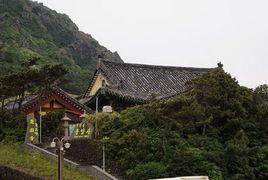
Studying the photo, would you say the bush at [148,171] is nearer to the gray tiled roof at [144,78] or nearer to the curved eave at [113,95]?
the curved eave at [113,95]

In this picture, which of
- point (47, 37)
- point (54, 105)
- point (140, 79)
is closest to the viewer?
point (54, 105)

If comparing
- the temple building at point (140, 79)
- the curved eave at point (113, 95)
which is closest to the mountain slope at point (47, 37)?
the temple building at point (140, 79)

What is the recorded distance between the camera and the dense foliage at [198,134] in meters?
23.6

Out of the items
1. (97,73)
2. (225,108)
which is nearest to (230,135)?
(225,108)

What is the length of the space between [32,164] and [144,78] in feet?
57.2

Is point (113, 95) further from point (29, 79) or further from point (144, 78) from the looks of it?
point (144, 78)

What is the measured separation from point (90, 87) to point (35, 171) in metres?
19.9

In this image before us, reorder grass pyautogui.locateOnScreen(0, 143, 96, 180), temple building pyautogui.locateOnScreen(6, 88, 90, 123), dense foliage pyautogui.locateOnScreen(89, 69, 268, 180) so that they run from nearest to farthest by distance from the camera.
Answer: grass pyautogui.locateOnScreen(0, 143, 96, 180), dense foliage pyautogui.locateOnScreen(89, 69, 268, 180), temple building pyautogui.locateOnScreen(6, 88, 90, 123)

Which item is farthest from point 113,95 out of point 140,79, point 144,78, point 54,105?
point 144,78

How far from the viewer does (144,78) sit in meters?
40.8

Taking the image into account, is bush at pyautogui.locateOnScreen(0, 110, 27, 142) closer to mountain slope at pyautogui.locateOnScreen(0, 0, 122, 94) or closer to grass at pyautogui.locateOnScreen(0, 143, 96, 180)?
grass at pyautogui.locateOnScreen(0, 143, 96, 180)

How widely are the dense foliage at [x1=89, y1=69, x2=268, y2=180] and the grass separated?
7.80ft

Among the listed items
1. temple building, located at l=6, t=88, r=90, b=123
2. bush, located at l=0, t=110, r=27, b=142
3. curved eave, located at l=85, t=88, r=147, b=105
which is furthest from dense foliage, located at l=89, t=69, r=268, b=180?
temple building, located at l=6, t=88, r=90, b=123

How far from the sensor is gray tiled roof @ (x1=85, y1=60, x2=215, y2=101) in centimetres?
3874
